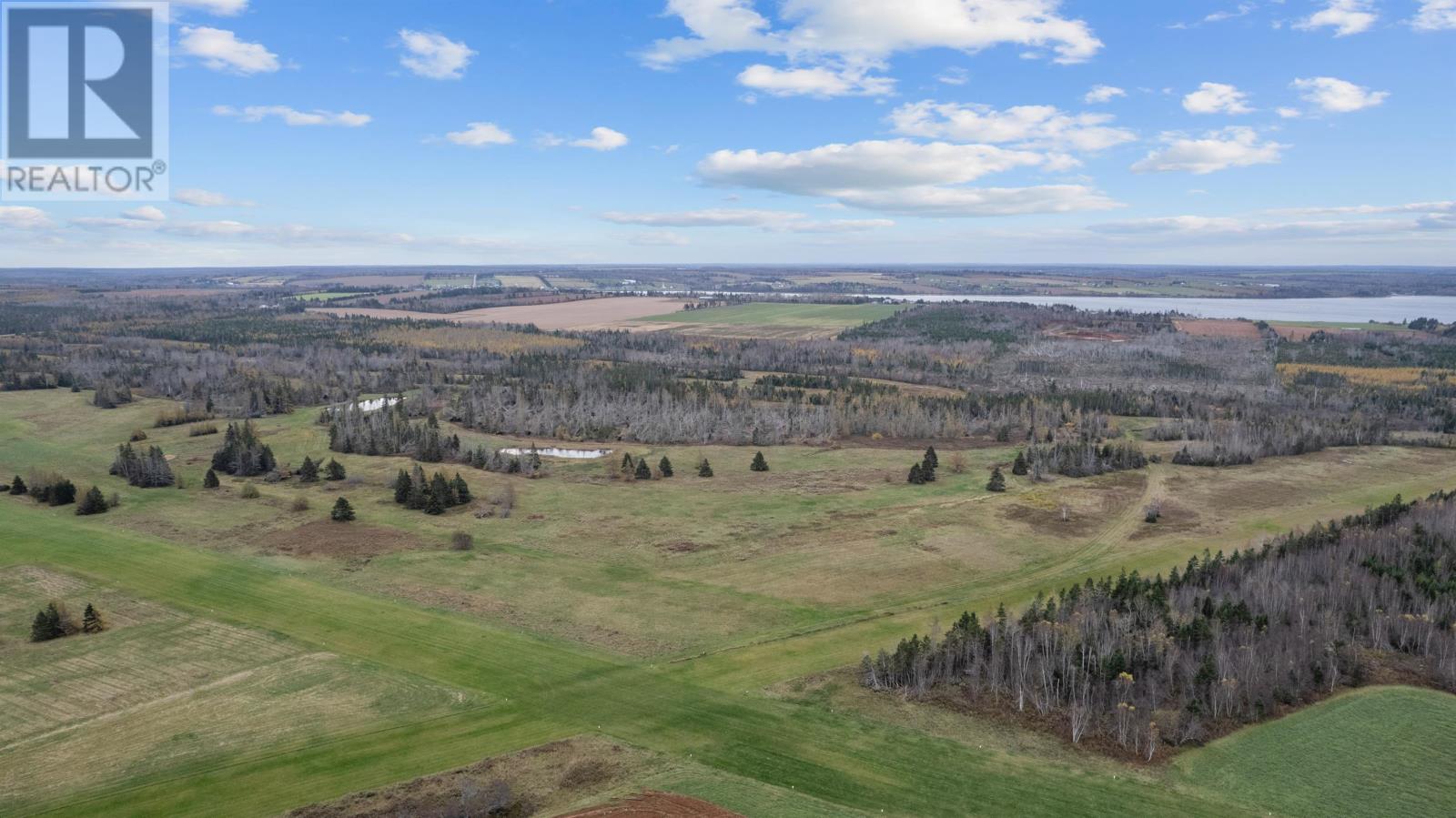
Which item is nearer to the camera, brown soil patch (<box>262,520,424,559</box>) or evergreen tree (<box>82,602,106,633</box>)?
evergreen tree (<box>82,602,106,633</box>)

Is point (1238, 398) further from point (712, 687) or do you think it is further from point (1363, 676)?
point (712, 687)

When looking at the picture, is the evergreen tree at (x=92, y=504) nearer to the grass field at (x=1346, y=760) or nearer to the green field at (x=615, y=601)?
the green field at (x=615, y=601)

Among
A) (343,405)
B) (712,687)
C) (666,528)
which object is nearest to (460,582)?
(666,528)

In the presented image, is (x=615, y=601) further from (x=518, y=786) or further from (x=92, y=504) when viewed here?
(x=92, y=504)

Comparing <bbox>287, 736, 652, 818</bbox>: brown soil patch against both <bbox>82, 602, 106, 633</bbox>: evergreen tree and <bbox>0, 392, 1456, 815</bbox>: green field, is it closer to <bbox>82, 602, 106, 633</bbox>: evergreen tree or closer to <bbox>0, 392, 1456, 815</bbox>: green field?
<bbox>0, 392, 1456, 815</bbox>: green field

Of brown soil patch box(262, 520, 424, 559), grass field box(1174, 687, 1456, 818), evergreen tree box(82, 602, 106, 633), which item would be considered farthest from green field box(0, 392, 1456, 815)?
grass field box(1174, 687, 1456, 818)

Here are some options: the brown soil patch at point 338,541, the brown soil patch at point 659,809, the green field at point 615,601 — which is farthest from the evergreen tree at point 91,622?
the brown soil patch at point 659,809

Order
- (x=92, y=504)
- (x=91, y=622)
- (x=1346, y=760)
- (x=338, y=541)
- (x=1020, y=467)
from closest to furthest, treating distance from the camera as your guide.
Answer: (x=1346, y=760) < (x=91, y=622) < (x=338, y=541) < (x=92, y=504) < (x=1020, y=467)

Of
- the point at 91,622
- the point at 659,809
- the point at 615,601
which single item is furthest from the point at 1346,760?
the point at 91,622
